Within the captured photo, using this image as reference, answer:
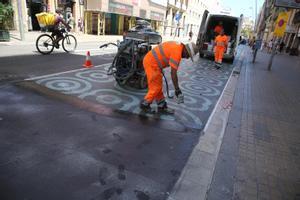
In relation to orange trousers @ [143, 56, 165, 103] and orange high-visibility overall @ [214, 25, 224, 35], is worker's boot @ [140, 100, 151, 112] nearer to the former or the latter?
orange trousers @ [143, 56, 165, 103]

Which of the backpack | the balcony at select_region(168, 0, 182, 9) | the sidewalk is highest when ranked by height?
the balcony at select_region(168, 0, 182, 9)

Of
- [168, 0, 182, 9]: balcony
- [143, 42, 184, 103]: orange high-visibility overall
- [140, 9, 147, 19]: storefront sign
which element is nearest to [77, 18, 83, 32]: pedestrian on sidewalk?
[140, 9, 147, 19]: storefront sign

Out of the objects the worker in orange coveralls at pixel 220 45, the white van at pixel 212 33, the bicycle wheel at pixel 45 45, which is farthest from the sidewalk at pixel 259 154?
the white van at pixel 212 33

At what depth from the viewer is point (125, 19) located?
32656mm

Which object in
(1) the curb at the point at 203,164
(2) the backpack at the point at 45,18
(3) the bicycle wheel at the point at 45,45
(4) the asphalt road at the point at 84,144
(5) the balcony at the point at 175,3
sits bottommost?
(1) the curb at the point at 203,164

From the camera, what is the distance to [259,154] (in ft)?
12.9

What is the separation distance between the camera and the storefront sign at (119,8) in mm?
25141

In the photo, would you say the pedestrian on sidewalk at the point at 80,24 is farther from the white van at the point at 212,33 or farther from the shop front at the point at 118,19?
the white van at the point at 212,33

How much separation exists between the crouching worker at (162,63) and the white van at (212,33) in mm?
10483

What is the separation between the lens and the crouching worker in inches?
177

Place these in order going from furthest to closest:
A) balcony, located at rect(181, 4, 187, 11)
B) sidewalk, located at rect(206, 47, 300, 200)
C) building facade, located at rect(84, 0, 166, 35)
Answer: balcony, located at rect(181, 4, 187, 11)
building facade, located at rect(84, 0, 166, 35)
sidewalk, located at rect(206, 47, 300, 200)

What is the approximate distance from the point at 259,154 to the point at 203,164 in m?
1.13

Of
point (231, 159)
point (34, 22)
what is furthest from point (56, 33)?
point (34, 22)

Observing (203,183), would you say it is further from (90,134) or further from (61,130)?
(61,130)
